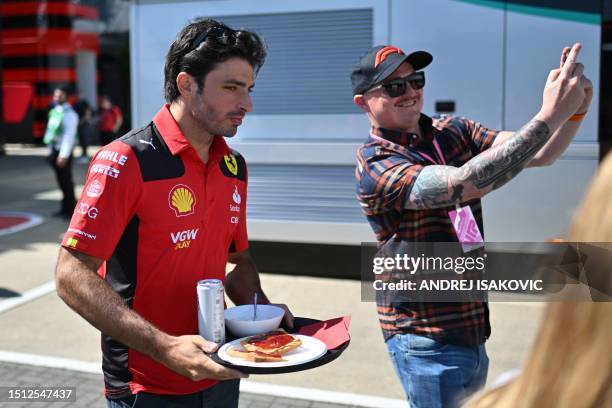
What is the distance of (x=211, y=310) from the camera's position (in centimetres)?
216

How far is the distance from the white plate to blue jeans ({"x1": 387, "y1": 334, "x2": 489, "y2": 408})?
51 cm

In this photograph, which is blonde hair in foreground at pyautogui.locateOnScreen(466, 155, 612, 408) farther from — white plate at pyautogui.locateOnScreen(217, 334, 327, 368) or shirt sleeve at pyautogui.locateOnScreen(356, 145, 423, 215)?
shirt sleeve at pyautogui.locateOnScreen(356, 145, 423, 215)

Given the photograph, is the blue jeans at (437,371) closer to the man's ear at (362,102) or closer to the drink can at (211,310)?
the drink can at (211,310)

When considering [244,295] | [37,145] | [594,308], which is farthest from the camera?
[37,145]

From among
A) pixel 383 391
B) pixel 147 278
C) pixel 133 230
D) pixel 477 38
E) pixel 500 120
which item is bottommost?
pixel 383 391

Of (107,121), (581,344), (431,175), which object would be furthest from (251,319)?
(107,121)

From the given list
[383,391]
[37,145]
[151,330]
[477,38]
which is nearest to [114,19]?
[37,145]

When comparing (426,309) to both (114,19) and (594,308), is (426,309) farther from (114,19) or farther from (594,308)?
(114,19)

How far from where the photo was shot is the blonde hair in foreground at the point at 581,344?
0.93 m

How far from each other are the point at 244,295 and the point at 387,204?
693 millimetres

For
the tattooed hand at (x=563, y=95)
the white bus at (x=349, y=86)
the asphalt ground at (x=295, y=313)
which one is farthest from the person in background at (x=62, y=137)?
the tattooed hand at (x=563, y=95)

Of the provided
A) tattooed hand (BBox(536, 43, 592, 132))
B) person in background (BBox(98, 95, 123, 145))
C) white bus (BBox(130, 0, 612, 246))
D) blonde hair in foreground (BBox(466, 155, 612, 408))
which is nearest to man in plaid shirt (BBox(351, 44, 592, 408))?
tattooed hand (BBox(536, 43, 592, 132))

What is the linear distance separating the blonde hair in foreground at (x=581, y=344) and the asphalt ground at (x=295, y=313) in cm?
227

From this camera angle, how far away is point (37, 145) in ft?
85.3
